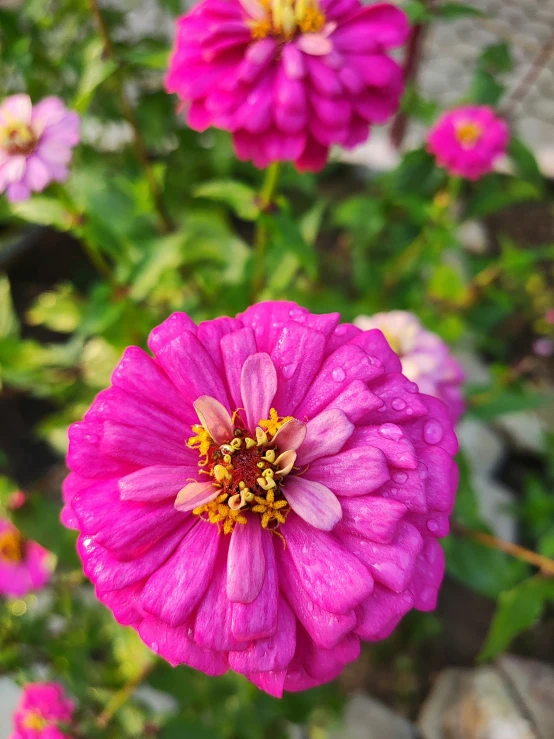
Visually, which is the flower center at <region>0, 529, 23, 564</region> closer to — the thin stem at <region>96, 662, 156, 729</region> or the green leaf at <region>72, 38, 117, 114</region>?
the thin stem at <region>96, 662, 156, 729</region>

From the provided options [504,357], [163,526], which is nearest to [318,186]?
[504,357]

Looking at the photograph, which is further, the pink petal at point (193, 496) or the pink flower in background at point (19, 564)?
the pink flower in background at point (19, 564)

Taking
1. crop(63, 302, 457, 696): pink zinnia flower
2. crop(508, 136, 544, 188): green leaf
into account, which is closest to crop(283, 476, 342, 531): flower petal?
crop(63, 302, 457, 696): pink zinnia flower

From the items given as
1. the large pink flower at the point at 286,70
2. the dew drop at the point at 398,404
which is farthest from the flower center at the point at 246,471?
the large pink flower at the point at 286,70

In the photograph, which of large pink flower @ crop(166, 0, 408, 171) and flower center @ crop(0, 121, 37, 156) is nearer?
large pink flower @ crop(166, 0, 408, 171)

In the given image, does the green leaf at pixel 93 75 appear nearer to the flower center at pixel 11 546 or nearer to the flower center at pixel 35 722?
the flower center at pixel 11 546

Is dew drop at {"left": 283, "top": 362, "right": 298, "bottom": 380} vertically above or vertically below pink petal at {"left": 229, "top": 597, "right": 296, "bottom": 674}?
above
